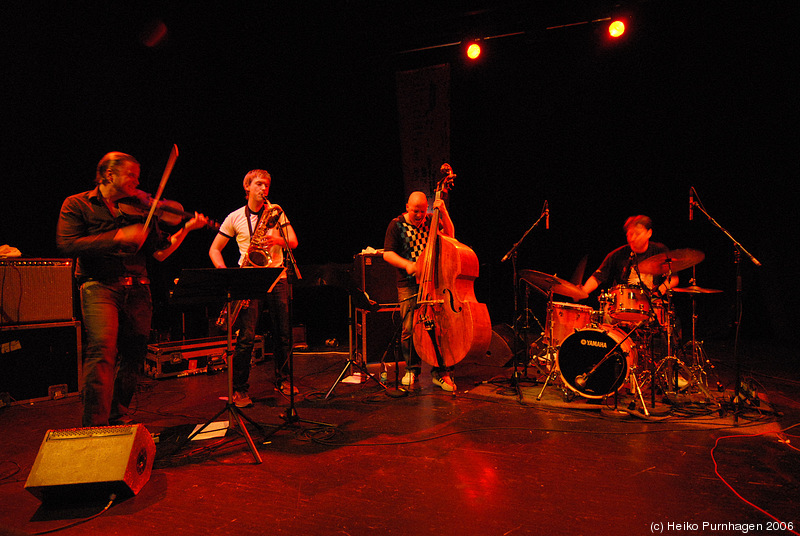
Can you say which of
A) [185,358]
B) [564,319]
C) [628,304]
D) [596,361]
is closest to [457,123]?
[564,319]

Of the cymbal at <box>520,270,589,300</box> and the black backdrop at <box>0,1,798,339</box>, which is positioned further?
the black backdrop at <box>0,1,798,339</box>

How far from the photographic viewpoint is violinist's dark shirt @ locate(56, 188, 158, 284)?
9.87 feet

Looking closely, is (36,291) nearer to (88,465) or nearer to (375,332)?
(88,465)

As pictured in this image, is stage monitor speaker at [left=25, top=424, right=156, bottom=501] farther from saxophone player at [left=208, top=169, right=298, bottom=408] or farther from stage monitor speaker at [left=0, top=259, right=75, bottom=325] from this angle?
stage monitor speaker at [left=0, top=259, right=75, bottom=325]

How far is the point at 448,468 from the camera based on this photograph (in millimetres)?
2717

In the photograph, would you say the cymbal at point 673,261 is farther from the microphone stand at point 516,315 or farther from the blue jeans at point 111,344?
the blue jeans at point 111,344

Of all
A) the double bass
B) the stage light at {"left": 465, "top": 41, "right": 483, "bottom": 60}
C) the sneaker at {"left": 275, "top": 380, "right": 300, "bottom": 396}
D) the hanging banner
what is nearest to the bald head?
the double bass

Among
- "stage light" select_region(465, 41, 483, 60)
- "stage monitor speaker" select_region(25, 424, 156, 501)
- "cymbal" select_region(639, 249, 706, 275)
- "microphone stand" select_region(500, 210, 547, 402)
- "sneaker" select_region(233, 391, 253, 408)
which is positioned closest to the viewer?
"stage monitor speaker" select_region(25, 424, 156, 501)

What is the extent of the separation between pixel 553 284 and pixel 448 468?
210 cm

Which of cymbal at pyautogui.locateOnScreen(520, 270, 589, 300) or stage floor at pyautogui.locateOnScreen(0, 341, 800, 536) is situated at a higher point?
cymbal at pyautogui.locateOnScreen(520, 270, 589, 300)

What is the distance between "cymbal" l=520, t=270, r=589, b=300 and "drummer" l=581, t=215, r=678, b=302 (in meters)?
0.34

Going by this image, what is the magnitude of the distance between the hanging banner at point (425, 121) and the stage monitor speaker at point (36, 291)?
5.08 metres

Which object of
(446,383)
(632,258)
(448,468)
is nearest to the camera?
(448,468)

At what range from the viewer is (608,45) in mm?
7047
